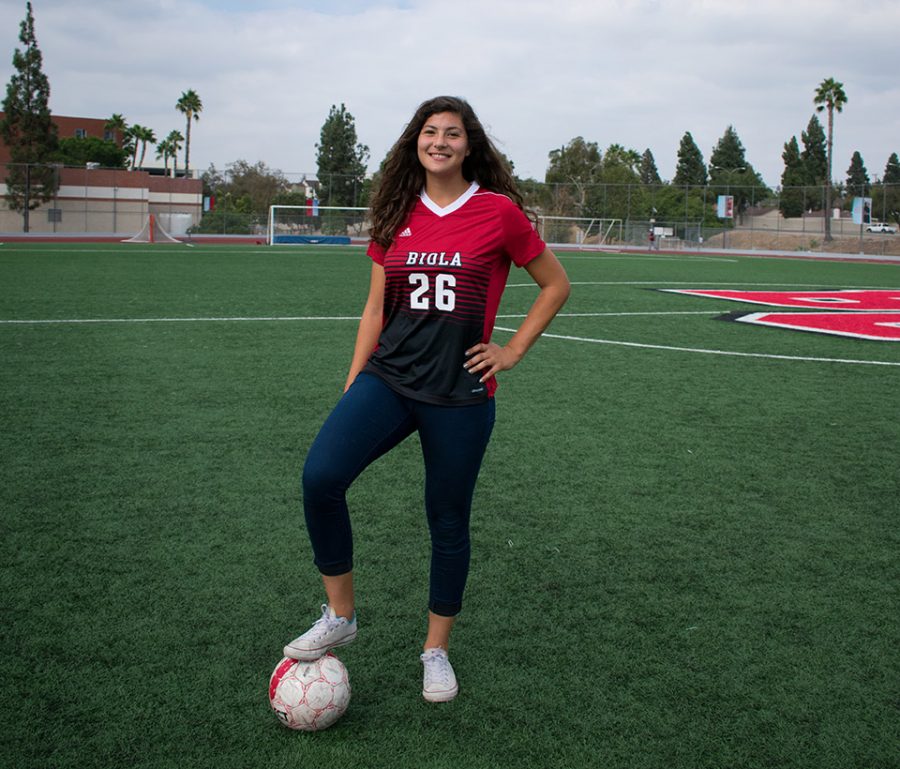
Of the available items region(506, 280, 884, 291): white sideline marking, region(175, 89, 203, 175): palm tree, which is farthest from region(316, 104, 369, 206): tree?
region(506, 280, 884, 291): white sideline marking

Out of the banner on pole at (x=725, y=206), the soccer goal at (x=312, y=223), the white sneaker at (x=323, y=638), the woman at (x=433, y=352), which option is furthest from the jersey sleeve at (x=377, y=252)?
the banner on pole at (x=725, y=206)

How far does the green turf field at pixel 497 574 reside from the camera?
3049mm

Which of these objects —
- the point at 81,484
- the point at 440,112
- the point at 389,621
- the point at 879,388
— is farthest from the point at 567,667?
the point at 879,388

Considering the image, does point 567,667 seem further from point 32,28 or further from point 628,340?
point 32,28

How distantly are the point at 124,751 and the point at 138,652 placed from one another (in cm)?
66

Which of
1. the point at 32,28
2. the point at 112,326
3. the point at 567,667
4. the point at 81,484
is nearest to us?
the point at 567,667

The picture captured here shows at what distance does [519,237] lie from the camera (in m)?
3.32

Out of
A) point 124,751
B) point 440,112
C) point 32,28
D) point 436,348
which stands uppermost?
point 32,28

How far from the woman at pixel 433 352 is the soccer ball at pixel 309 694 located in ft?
0.34

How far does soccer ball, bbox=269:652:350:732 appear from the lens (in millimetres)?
3018

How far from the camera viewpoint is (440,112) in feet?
10.9

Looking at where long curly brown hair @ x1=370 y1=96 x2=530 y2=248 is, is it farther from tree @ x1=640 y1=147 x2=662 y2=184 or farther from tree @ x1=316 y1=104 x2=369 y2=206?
tree @ x1=640 y1=147 x2=662 y2=184

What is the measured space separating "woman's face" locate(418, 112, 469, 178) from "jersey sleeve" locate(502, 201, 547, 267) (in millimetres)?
240

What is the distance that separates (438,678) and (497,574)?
116 cm
